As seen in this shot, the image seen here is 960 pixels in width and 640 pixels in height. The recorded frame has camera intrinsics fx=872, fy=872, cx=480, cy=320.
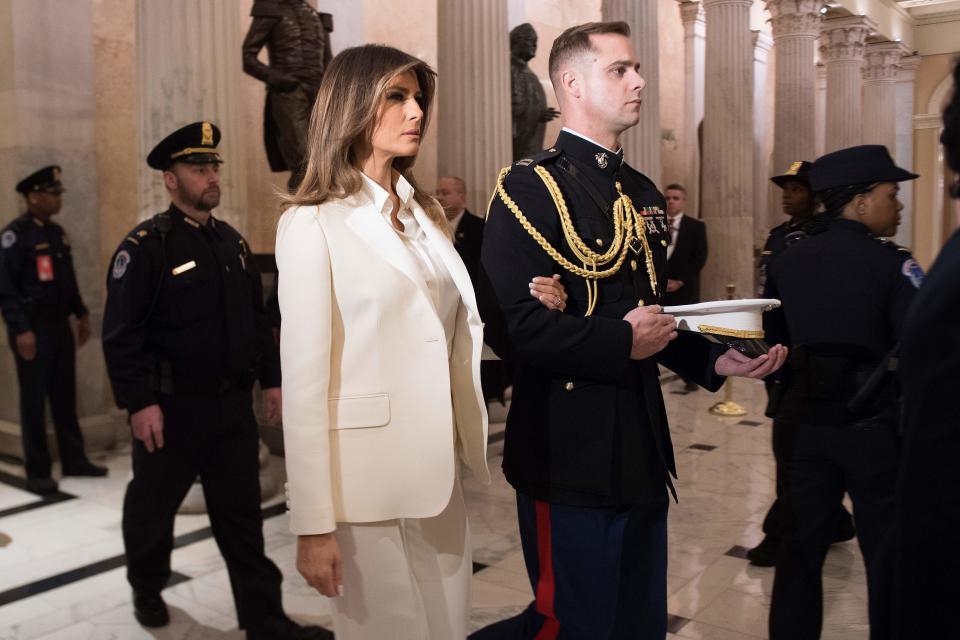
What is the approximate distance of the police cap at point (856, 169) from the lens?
110 inches

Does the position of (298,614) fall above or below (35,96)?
below

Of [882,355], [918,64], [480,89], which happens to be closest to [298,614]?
[882,355]

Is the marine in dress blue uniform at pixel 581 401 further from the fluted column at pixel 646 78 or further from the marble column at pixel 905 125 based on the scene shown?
the marble column at pixel 905 125

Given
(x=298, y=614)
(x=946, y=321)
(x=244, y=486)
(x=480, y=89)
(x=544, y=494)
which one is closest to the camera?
(x=946, y=321)

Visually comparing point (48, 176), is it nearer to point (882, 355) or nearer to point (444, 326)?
point (444, 326)

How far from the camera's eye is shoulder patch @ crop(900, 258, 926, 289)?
8.75 feet

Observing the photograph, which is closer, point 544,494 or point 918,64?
point 544,494

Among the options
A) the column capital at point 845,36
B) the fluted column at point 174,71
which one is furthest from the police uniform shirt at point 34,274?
the column capital at point 845,36

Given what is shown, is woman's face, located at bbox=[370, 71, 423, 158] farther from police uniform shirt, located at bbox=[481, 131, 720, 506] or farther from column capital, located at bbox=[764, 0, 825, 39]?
column capital, located at bbox=[764, 0, 825, 39]

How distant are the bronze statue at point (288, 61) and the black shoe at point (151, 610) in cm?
330

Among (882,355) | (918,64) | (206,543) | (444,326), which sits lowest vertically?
(206,543)

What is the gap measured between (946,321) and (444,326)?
1119 millimetres

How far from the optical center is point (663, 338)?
77.4 inches

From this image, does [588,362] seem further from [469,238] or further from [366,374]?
[469,238]
